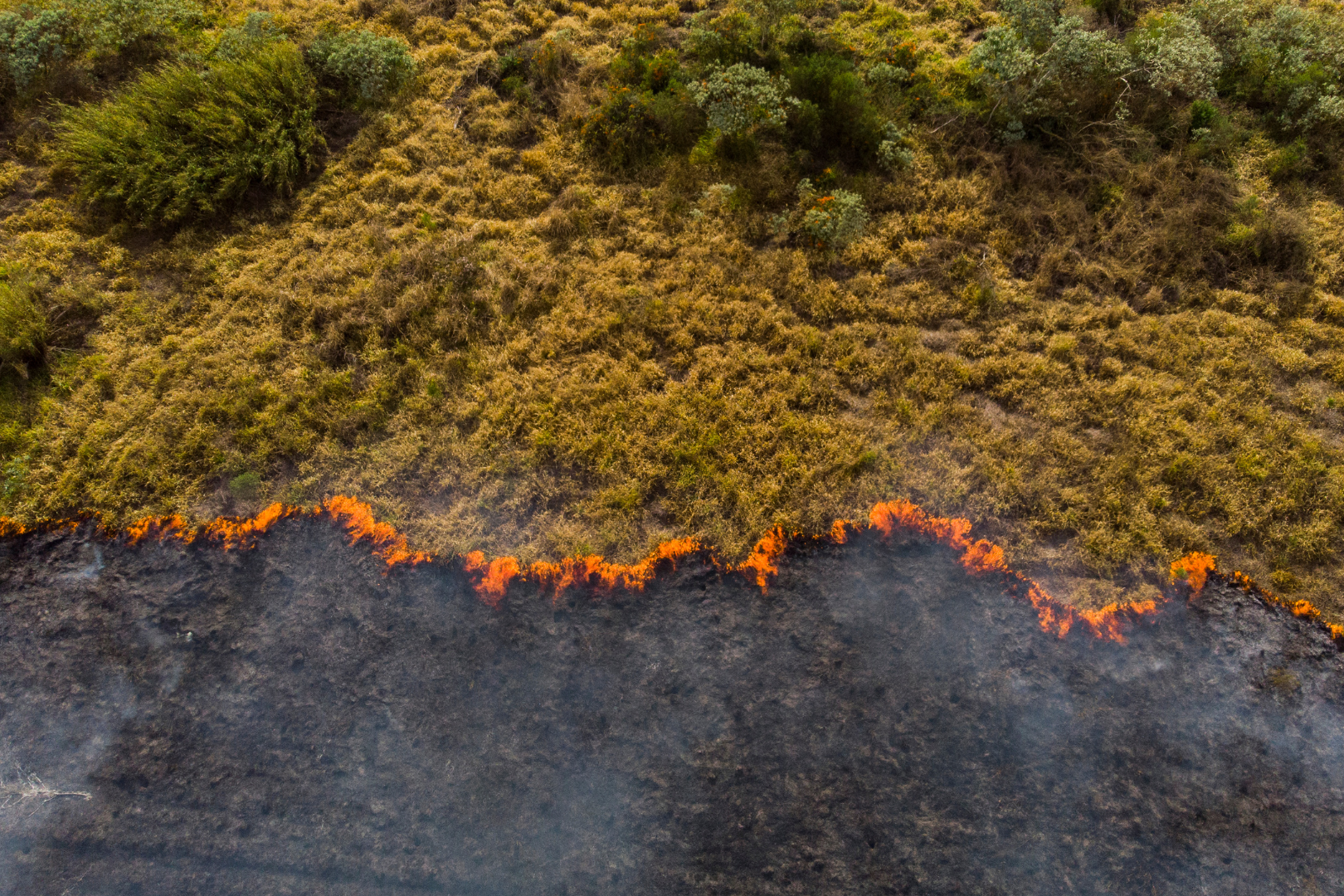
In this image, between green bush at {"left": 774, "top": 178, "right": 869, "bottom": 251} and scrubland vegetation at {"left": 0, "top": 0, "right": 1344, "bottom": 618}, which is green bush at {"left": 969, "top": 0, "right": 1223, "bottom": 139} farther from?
green bush at {"left": 774, "top": 178, "right": 869, "bottom": 251}

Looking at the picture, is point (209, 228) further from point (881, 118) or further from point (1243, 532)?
point (1243, 532)

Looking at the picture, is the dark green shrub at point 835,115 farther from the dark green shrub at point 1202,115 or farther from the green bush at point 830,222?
the dark green shrub at point 1202,115

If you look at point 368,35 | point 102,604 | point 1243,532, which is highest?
point 368,35

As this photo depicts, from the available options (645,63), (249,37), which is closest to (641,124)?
(645,63)

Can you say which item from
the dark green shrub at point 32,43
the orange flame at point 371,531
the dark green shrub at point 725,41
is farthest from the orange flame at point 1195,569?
the dark green shrub at point 32,43

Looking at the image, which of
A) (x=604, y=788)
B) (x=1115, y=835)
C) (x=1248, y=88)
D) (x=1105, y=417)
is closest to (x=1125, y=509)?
(x=1105, y=417)
